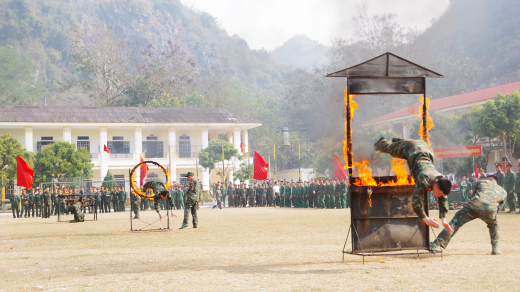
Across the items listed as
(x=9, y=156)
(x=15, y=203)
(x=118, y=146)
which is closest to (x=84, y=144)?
(x=118, y=146)

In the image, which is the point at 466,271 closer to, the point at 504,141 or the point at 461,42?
the point at 504,141

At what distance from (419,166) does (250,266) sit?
3.00 m

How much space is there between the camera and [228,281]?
7.13 meters

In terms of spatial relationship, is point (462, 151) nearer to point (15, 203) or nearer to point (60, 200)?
point (60, 200)

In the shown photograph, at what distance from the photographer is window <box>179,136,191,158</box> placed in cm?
4659

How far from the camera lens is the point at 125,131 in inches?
1837

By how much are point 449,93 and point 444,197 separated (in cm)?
4817

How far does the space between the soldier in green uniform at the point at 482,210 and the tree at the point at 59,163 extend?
98.9ft

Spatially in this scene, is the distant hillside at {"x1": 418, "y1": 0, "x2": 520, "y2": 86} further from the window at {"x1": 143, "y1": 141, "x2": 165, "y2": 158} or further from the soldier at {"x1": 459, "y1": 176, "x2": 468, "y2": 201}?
the soldier at {"x1": 459, "y1": 176, "x2": 468, "y2": 201}

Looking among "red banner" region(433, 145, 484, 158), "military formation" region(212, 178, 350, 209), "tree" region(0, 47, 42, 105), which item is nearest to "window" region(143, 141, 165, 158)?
"military formation" region(212, 178, 350, 209)

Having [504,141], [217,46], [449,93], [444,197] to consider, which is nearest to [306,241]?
[444,197]

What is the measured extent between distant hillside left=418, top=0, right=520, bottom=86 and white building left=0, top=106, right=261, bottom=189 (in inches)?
1137

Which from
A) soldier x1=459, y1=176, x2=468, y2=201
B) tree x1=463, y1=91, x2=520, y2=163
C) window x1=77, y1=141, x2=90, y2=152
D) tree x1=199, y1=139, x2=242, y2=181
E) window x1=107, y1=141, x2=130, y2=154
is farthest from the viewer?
window x1=107, y1=141, x2=130, y2=154

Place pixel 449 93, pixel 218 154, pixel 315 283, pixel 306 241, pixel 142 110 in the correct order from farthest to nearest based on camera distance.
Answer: pixel 449 93, pixel 142 110, pixel 218 154, pixel 306 241, pixel 315 283
